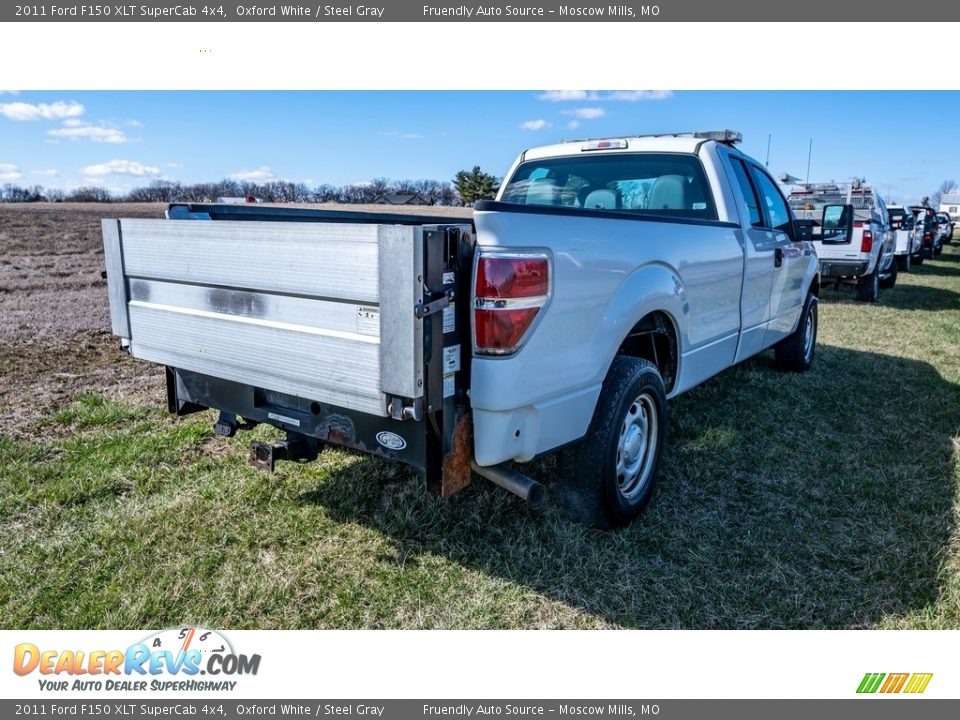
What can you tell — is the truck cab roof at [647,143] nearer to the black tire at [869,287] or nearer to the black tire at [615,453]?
the black tire at [615,453]

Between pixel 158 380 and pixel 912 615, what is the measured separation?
537 cm

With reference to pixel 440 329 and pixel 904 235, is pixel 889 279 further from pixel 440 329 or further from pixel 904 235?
pixel 440 329

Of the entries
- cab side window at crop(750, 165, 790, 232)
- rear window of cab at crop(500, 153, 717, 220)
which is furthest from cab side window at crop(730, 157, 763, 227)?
rear window of cab at crop(500, 153, 717, 220)

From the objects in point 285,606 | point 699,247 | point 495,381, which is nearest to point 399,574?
point 285,606

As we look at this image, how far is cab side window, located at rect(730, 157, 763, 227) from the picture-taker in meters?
4.90

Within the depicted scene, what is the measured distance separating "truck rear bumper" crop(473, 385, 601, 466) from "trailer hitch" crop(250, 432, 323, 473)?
872 mm

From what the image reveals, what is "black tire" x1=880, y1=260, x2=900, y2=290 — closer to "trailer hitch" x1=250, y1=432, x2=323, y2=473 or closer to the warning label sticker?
"trailer hitch" x1=250, y1=432, x2=323, y2=473

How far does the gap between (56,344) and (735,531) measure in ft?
21.3

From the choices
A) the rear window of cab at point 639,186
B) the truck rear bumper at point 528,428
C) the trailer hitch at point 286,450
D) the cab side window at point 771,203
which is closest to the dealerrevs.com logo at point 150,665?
the trailer hitch at point 286,450

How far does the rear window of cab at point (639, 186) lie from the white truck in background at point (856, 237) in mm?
7190

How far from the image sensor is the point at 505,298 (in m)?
2.55

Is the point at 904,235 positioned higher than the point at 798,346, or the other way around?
the point at 904,235

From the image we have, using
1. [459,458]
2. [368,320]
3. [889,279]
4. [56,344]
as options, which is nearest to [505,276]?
[368,320]

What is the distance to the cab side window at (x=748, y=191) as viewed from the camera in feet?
16.1
